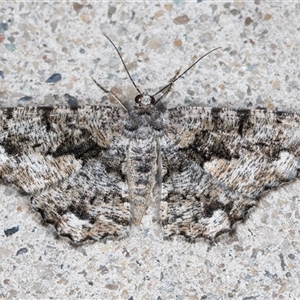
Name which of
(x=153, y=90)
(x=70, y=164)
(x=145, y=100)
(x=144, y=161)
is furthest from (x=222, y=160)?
(x=70, y=164)

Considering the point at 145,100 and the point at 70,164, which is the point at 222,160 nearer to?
the point at 145,100

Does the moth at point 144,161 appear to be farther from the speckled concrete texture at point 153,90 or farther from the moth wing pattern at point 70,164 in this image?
the speckled concrete texture at point 153,90

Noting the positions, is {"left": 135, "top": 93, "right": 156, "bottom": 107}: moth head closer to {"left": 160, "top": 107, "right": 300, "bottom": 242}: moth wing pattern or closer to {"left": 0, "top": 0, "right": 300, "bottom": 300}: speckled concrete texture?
{"left": 160, "top": 107, "right": 300, "bottom": 242}: moth wing pattern

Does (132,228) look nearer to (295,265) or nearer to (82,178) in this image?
(82,178)

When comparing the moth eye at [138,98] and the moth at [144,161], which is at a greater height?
the moth eye at [138,98]

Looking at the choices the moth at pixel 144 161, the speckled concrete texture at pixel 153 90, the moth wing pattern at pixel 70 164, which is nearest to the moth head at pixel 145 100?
the moth at pixel 144 161

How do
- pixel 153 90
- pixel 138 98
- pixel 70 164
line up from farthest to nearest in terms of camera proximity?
pixel 153 90 → pixel 138 98 → pixel 70 164
